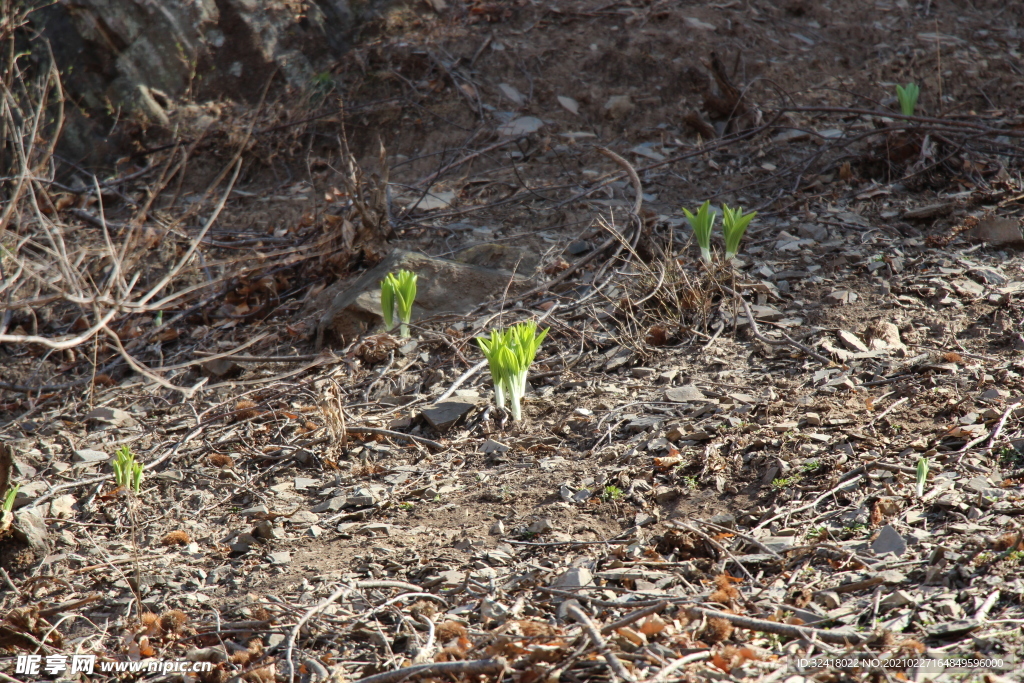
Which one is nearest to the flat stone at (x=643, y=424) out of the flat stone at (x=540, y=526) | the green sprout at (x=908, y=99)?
the flat stone at (x=540, y=526)

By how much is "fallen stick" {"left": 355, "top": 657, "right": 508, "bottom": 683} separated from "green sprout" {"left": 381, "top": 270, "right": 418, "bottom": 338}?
1.97 meters

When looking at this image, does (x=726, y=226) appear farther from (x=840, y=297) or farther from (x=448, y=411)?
(x=448, y=411)

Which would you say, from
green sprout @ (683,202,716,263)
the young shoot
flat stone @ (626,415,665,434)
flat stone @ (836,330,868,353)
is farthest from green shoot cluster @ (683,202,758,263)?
the young shoot

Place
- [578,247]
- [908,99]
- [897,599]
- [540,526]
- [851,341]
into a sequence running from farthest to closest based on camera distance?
[908,99] → [578,247] → [851,341] → [540,526] → [897,599]

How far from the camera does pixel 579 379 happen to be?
3307mm

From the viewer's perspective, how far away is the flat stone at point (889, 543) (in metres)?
2.03

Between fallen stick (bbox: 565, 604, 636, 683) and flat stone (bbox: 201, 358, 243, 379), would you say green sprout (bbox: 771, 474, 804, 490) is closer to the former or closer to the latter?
fallen stick (bbox: 565, 604, 636, 683)

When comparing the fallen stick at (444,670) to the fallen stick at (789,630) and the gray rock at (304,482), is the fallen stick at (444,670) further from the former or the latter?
the gray rock at (304,482)

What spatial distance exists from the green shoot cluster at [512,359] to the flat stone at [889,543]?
4.38 feet

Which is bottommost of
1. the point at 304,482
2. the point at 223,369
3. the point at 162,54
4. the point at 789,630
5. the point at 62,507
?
the point at 223,369

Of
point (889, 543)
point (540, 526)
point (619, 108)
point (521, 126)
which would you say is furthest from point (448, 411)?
point (619, 108)

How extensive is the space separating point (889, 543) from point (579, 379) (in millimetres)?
1515

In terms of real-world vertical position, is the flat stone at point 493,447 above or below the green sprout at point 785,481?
below

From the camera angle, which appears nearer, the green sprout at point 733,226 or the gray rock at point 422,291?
the green sprout at point 733,226
